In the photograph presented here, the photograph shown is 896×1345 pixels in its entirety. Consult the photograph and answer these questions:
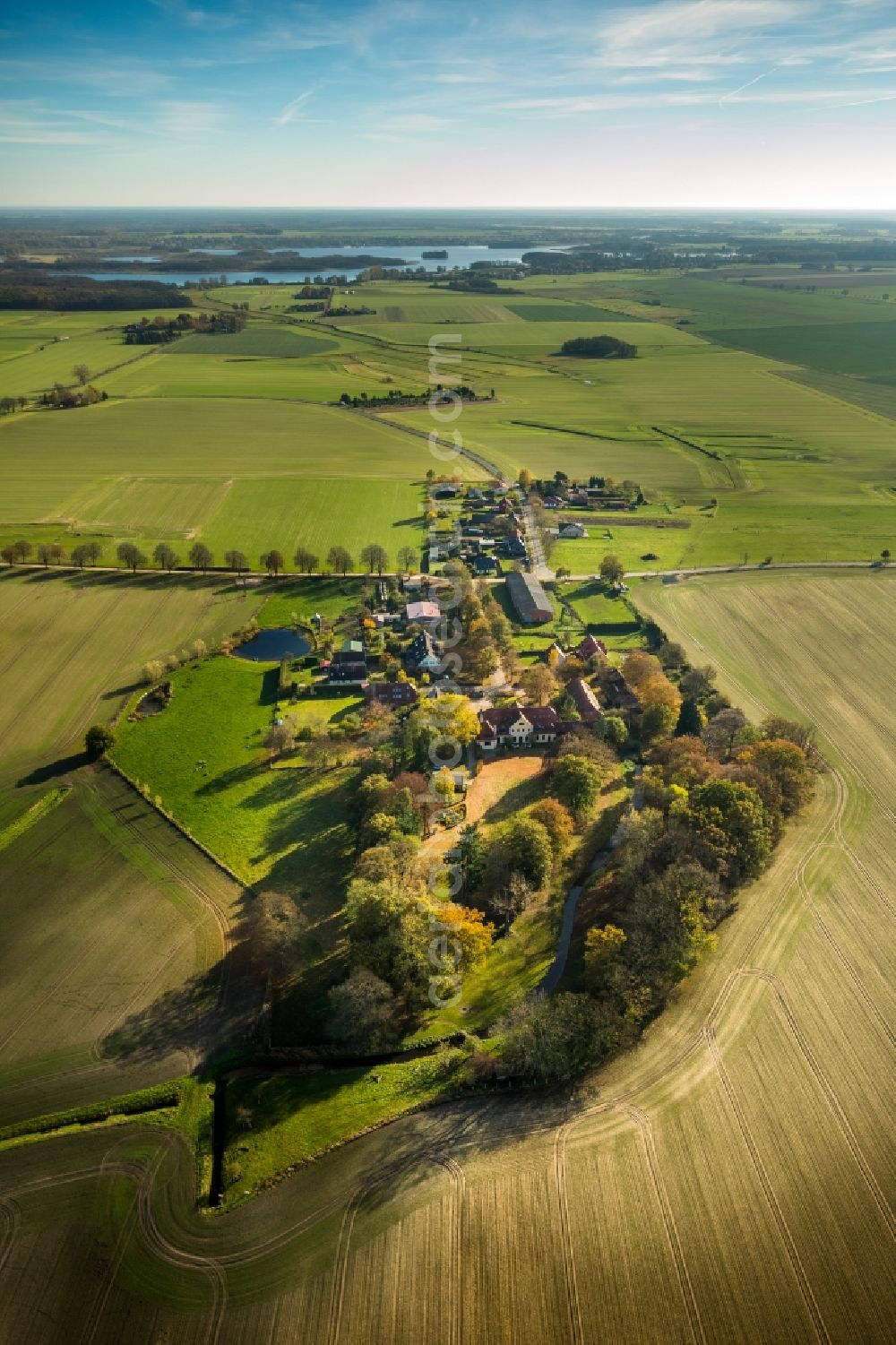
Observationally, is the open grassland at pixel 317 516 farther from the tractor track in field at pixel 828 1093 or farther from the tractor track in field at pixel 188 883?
the tractor track in field at pixel 828 1093

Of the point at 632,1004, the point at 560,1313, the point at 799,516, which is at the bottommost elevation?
the point at 560,1313

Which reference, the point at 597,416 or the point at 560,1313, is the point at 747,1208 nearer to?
the point at 560,1313

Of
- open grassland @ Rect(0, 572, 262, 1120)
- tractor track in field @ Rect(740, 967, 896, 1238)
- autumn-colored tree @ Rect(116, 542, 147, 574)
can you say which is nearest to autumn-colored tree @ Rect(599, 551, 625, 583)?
tractor track in field @ Rect(740, 967, 896, 1238)

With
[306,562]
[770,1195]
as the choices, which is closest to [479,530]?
[306,562]

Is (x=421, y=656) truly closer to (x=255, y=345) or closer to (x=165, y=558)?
(x=165, y=558)

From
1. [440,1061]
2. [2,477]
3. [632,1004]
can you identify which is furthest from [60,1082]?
[2,477]

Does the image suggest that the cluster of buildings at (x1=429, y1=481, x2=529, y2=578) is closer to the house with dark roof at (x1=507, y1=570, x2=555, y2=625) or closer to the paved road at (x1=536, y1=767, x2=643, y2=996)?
the house with dark roof at (x1=507, y1=570, x2=555, y2=625)

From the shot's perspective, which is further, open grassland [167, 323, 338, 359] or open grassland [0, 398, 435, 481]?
open grassland [167, 323, 338, 359]
